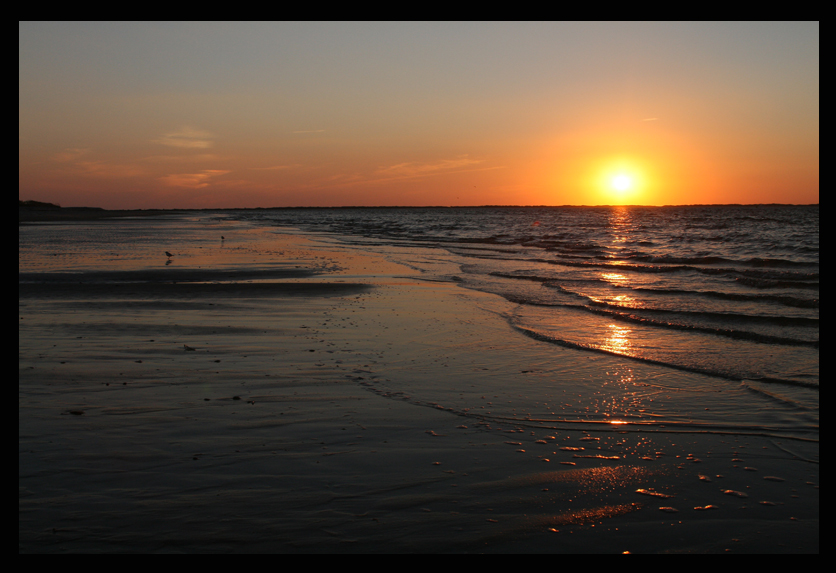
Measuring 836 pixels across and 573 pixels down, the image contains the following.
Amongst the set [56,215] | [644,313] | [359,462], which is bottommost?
[359,462]

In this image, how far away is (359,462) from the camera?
14.4 ft

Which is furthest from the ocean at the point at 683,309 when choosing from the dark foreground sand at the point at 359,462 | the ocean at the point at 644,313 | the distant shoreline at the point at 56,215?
the distant shoreline at the point at 56,215

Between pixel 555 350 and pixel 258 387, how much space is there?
4540mm

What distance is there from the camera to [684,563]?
9.51 feet

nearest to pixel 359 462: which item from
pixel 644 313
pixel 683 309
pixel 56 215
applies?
pixel 644 313

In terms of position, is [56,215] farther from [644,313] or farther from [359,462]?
[359,462]

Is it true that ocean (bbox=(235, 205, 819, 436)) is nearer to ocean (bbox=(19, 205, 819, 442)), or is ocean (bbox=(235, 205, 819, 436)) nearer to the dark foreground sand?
ocean (bbox=(19, 205, 819, 442))

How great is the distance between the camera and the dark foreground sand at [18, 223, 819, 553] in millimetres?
3383

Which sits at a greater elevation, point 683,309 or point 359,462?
point 683,309

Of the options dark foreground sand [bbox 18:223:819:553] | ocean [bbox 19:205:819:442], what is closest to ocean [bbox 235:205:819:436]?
ocean [bbox 19:205:819:442]

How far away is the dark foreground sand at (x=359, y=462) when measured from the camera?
3.38 meters

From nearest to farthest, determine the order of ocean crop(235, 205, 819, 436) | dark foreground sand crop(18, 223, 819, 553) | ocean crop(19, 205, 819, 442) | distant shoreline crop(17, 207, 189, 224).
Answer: dark foreground sand crop(18, 223, 819, 553)
ocean crop(19, 205, 819, 442)
ocean crop(235, 205, 819, 436)
distant shoreline crop(17, 207, 189, 224)
